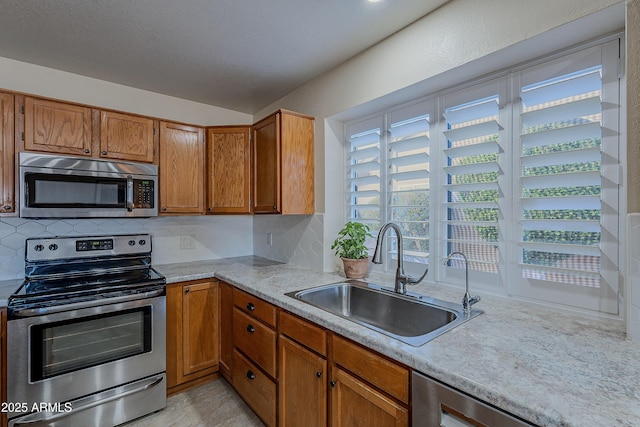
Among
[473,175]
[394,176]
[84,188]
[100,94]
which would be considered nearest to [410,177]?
[394,176]

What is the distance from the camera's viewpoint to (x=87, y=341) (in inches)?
69.9

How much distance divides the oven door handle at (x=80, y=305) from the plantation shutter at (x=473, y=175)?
1860 mm

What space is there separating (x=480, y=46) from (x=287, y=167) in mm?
1374

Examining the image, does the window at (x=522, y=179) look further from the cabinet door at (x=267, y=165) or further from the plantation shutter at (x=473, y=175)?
the cabinet door at (x=267, y=165)

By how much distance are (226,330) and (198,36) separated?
1.98 metres

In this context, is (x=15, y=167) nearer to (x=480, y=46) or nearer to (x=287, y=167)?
(x=287, y=167)

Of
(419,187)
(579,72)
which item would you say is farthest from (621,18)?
(419,187)

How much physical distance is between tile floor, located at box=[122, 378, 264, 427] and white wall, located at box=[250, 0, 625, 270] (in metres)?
1.11

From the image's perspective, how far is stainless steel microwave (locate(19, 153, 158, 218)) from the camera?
184 centimetres

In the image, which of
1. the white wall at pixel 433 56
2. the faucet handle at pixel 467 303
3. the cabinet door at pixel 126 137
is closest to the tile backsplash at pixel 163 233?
the cabinet door at pixel 126 137

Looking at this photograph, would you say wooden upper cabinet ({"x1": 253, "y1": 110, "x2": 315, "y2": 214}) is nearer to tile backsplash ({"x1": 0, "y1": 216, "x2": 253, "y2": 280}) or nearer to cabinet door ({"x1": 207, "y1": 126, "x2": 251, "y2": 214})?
cabinet door ({"x1": 207, "y1": 126, "x2": 251, "y2": 214})

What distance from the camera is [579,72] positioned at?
1297 mm

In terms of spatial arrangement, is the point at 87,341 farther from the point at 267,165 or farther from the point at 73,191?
the point at 267,165

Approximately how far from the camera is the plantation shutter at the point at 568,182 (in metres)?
1.23
